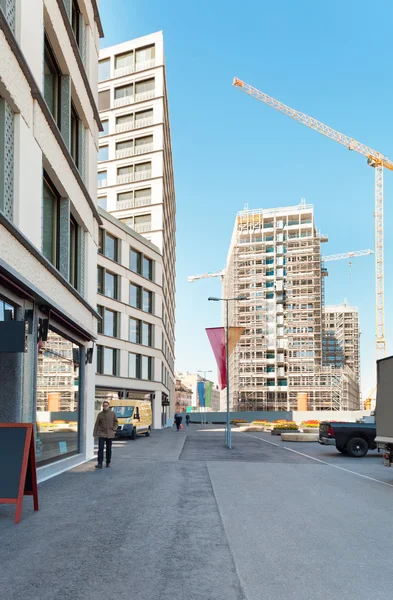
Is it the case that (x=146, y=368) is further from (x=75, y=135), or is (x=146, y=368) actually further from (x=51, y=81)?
(x=51, y=81)

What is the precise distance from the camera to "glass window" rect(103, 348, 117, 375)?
3997 cm

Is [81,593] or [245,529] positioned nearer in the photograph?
[81,593]

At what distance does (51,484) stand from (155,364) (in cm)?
3723

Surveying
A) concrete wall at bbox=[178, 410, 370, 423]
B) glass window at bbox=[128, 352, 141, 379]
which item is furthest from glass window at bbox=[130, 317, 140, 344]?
concrete wall at bbox=[178, 410, 370, 423]

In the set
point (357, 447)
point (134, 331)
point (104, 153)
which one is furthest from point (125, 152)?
point (357, 447)

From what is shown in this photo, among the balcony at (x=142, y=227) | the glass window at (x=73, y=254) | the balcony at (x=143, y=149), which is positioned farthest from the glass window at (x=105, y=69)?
the glass window at (x=73, y=254)

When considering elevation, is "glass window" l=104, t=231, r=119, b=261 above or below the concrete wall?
above

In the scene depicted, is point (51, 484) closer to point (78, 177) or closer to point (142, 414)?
point (78, 177)

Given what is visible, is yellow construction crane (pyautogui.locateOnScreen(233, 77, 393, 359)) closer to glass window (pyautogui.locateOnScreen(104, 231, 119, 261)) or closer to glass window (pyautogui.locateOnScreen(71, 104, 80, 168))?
glass window (pyautogui.locateOnScreen(104, 231, 119, 261))

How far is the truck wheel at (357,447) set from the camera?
790 inches

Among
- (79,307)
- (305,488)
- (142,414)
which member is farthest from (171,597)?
(142,414)

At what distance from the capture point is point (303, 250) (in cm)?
9131

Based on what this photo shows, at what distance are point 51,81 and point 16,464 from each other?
1029 centimetres

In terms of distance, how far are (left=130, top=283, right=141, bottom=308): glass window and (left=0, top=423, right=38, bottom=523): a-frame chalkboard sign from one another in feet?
120
